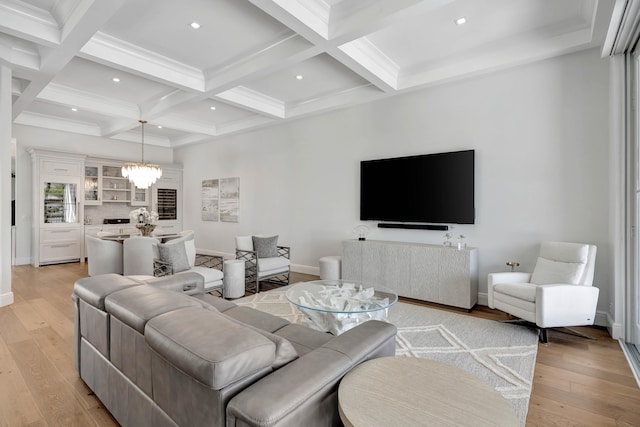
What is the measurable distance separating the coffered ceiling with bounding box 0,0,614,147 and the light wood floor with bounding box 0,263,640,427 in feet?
9.35

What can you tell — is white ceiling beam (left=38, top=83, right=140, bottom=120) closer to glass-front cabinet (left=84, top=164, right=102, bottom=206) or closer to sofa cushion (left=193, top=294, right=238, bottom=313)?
glass-front cabinet (left=84, top=164, right=102, bottom=206)

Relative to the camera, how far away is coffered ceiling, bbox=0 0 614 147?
9.90 feet

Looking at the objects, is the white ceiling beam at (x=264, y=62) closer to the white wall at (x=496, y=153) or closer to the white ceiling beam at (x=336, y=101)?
the white ceiling beam at (x=336, y=101)

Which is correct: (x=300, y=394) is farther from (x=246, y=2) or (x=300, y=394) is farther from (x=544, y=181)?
(x=544, y=181)

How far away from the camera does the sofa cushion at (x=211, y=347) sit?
3.59 ft

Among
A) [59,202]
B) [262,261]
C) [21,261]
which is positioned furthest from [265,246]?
[21,261]

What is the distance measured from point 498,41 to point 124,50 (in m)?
4.27

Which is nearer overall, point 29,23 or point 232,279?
point 29,23

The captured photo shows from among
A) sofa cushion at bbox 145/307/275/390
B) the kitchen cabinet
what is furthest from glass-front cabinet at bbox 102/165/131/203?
sofa cushion at bbox 145/307/275/390

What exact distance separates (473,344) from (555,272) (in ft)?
4.06

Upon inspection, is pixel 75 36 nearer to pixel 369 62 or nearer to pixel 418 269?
pixel 369 62

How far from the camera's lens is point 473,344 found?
9.66 feet

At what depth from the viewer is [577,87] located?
3.57 meters

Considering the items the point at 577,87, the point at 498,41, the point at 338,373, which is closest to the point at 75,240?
the point at 338,373
